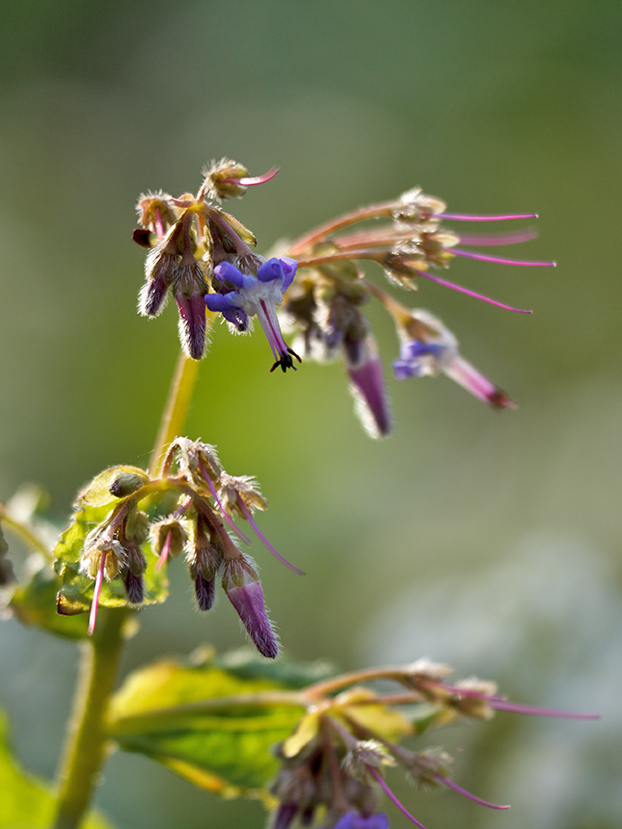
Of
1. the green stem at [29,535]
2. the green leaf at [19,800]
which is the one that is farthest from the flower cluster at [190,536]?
the green leaf at [19,800]

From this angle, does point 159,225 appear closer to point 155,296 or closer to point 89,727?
point 155,296

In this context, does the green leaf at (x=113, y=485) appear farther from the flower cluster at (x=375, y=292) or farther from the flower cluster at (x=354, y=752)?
the flower cluster at (x=354, y=752)

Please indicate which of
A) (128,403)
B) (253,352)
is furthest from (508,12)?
(128,403)

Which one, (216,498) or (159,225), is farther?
(159,225)

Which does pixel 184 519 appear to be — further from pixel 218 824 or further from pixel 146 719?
pixel 218 824

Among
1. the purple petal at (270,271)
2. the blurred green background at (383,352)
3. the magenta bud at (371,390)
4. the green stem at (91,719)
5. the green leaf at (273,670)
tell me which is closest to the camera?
the purple petal at (270,271)

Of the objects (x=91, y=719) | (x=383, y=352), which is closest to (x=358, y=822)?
(x=91, y=719)
